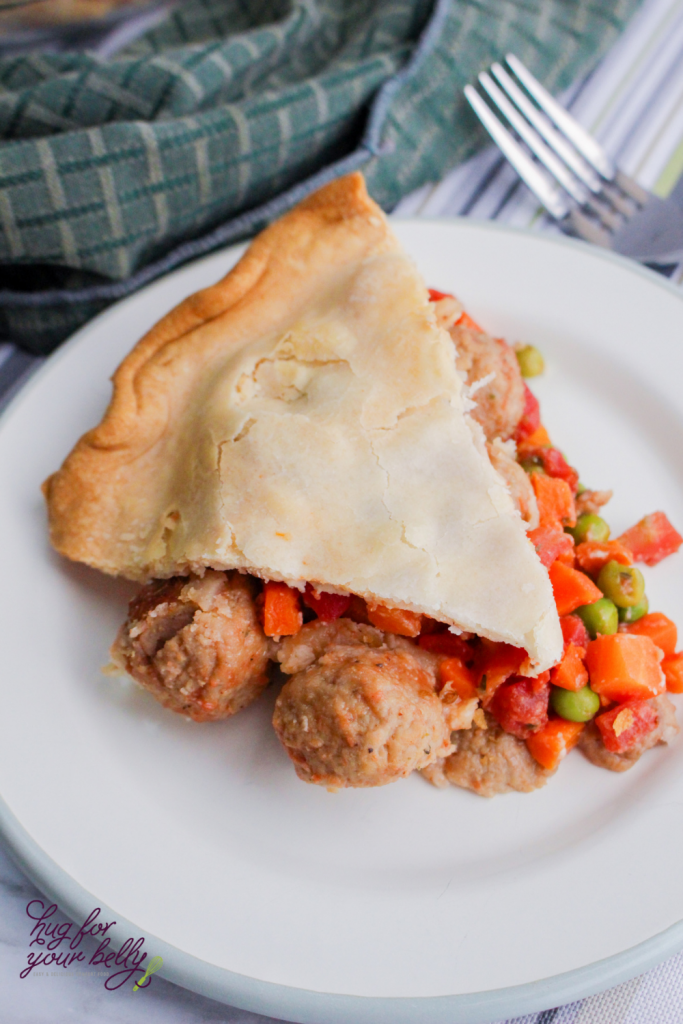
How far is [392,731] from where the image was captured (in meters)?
2.56

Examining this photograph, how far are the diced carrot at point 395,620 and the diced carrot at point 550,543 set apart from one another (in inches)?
20.6

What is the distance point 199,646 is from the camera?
276 cm

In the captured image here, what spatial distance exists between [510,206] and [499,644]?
260cm

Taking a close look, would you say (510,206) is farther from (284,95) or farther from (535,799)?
(535,799)

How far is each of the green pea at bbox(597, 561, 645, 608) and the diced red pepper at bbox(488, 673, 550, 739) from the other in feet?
1.40

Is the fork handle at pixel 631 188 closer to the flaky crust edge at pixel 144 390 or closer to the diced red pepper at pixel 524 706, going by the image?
the flaky crust edge at pixel 144 390

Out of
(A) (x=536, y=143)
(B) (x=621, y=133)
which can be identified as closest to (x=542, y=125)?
(A) (x=536, y=143)

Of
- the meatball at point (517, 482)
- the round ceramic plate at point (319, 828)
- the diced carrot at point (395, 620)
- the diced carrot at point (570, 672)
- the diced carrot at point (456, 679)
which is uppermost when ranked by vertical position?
the meatball at point (517, 482)

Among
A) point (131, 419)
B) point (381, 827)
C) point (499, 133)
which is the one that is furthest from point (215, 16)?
point (381, 827)

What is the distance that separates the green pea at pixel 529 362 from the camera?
150 inches

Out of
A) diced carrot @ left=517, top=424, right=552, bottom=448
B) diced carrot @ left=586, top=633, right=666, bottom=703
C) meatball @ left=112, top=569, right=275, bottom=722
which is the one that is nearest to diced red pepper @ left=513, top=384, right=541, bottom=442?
diced carrot @ left=517, top=424, right=552, bottom=448

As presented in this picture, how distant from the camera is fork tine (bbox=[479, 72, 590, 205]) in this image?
4285mm

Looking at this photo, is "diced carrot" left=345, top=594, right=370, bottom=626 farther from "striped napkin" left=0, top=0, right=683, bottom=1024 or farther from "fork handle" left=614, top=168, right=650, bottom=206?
"fork handle" left=614, top=168, right=650, bottom=206

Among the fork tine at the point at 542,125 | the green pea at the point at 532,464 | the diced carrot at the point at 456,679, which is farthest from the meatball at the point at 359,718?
the fork tine at the point at 542,125
